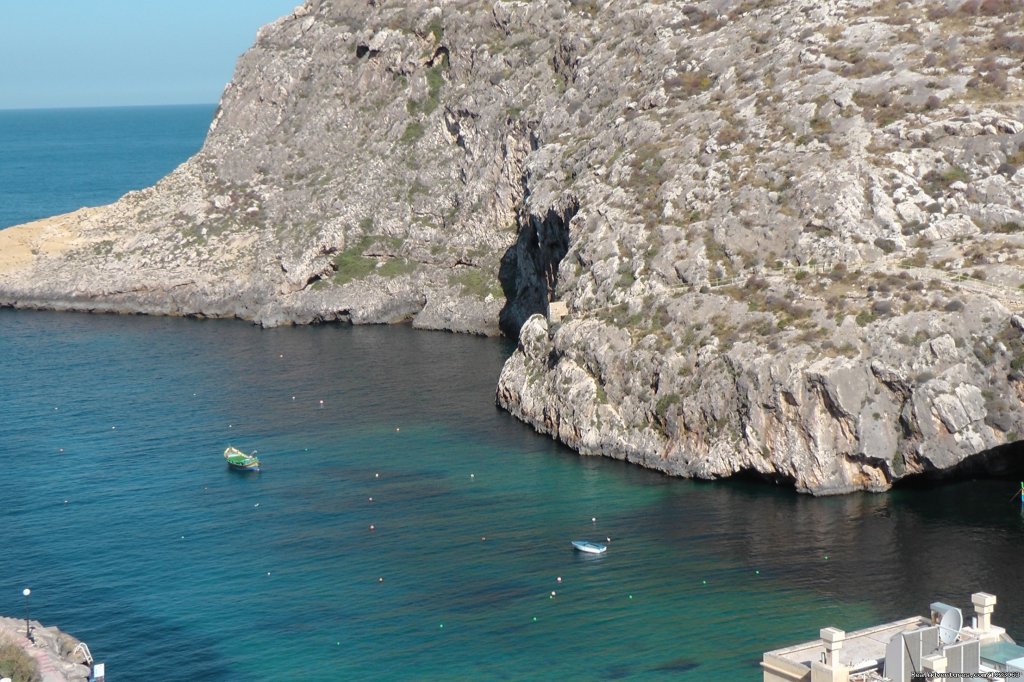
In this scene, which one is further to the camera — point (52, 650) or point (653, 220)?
point (653, 220)

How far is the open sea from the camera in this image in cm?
6794

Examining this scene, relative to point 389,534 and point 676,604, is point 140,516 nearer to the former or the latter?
point 389,534

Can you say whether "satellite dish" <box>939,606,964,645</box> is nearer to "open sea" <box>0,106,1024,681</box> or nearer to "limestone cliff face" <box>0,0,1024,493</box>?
"open sea" <box>0,106,1024,681</box>

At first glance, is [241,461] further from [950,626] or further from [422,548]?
[950,626]

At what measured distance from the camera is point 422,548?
268ft

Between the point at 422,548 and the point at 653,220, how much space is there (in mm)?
40409

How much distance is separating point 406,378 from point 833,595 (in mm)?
61400

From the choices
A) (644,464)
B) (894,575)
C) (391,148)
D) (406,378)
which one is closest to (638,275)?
(644,464)

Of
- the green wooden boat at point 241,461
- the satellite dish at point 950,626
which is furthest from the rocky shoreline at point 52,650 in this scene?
the satellite dish at point 950,626

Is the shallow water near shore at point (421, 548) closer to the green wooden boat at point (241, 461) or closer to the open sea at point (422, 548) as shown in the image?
the open sea at point (422, 548)

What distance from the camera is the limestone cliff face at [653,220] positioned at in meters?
89.4

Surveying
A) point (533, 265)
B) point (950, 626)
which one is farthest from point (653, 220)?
point (950, 626)

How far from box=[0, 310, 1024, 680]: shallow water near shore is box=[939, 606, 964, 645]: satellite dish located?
59.4 ft

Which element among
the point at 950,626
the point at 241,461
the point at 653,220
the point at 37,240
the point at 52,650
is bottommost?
the point at 52,650
